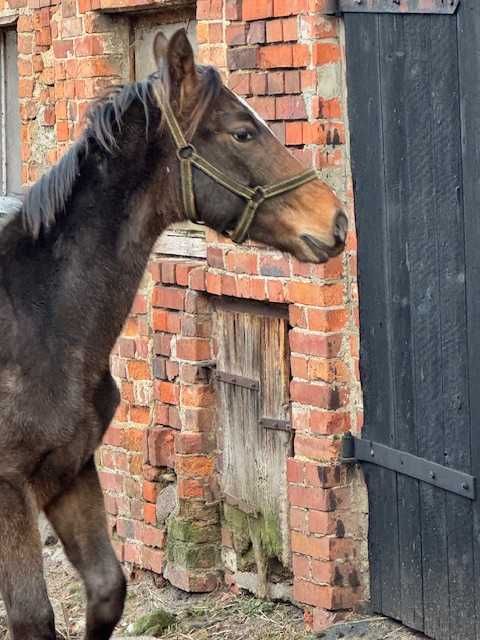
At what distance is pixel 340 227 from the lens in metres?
5.16

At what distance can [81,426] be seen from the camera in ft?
17.6

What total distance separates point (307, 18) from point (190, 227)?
4.83 ft

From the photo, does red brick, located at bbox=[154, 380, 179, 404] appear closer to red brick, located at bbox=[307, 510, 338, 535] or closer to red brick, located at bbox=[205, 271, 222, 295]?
red brick, located at bbox=[205, 271, 222, 295]

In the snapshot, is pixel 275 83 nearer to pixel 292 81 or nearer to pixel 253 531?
pixel 292 81

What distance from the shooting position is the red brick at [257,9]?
21.1 ft

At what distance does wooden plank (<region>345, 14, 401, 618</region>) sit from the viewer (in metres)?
6.10

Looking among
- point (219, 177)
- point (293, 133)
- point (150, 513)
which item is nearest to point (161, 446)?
point (150, 513)

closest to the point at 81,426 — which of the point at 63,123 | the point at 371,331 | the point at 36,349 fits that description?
the point at 36,349

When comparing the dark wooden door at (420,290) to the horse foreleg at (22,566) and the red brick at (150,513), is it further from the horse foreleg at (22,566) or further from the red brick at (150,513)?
the horse foreleg at (22,566)

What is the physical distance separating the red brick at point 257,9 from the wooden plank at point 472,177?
1112mm

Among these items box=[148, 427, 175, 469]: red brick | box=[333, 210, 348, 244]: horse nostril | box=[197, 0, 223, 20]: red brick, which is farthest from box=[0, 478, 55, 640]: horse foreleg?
box=[197, 0, 223, 20]: red brick

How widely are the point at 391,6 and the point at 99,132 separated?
1.33m

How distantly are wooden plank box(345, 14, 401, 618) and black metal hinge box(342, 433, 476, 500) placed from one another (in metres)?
0.05

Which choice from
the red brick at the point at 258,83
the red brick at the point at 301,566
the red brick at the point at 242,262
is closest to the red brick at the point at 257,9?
the red brick at the point at 258,83
